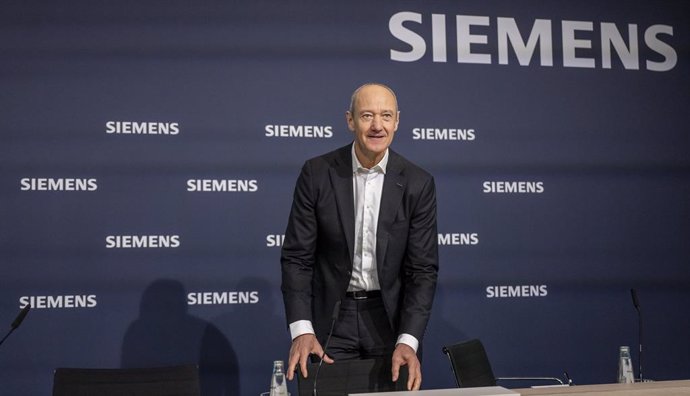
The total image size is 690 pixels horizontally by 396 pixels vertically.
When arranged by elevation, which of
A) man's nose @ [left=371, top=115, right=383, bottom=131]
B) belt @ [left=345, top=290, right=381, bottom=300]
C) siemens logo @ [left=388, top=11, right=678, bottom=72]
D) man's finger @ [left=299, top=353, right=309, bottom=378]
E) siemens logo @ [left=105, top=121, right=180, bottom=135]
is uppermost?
siemens logo @ [left=388, top=11, right=678, bottom=72]

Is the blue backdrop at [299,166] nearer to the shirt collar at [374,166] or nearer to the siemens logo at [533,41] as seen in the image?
the siemens logo at [533,41]

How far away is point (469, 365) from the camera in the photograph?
2.70 m

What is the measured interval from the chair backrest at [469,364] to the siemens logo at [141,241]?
171 cm

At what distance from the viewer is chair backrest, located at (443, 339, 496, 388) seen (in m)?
2.60

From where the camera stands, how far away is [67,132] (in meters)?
3.59

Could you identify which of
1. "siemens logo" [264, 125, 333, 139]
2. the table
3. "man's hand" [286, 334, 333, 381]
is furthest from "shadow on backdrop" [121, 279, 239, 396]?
the table

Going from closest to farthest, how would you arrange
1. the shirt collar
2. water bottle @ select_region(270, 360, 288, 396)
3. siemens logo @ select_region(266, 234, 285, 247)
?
water bottle @ select_region(270, 360, 288, 396)
the shirt collar
siemens logo @ select_region(266, 234, 285, 247)

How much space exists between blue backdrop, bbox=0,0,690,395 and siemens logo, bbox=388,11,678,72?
0.01 metres

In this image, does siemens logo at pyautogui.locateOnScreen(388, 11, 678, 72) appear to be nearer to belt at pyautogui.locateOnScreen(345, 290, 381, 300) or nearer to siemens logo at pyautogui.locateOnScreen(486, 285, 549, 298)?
siemens logo at pyautogui.locateOnScreen(486, 285, 549, 298)

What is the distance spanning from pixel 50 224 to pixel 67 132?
0.49 meters

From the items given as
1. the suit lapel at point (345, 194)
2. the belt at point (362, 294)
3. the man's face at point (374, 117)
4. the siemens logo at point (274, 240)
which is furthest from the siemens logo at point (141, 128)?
Result: the belt at point (362, 294)

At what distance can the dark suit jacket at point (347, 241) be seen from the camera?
7.99 feet

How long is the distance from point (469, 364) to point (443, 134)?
1.65m

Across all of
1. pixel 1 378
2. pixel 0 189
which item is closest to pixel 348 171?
pixel 0 189
